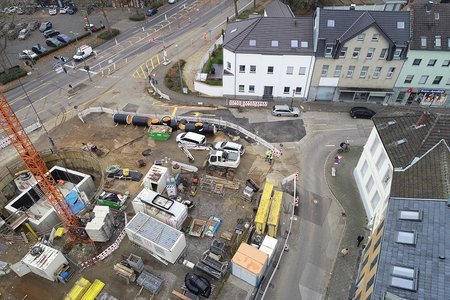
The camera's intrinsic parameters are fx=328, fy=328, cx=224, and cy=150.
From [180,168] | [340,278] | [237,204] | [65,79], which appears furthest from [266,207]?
[65,79]

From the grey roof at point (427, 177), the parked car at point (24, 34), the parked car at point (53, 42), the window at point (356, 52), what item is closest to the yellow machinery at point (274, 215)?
the grey roof at point (427, 177)

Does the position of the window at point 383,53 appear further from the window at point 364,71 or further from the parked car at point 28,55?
the parked car at point 28,55

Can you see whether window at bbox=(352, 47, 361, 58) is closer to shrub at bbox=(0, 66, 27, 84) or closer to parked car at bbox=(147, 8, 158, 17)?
parked car at bbox=(147, 8, 158, 17)

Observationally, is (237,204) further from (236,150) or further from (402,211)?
(402,211)

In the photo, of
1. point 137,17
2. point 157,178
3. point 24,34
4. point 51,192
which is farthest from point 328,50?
point 24,34

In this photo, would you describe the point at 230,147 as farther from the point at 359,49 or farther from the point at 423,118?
the point at 359,49

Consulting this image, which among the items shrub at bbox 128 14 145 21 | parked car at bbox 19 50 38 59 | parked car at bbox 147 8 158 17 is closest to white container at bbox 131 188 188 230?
parked car at bbox 19 50 38 59

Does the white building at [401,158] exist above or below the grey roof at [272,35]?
below

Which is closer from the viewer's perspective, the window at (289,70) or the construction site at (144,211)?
the construction site at (144,211)
